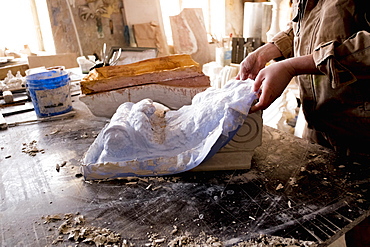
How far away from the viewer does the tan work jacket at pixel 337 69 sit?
1.17 meters

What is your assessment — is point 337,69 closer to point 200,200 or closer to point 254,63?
point 254,63

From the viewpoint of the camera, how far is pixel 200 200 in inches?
45.1

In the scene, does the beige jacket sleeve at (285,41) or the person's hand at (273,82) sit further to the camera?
the beige jacket sleeve at (285,41)

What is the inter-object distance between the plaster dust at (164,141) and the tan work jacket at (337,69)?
367mm

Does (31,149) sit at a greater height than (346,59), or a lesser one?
lesser

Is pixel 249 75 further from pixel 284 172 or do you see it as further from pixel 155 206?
pixel 155 206

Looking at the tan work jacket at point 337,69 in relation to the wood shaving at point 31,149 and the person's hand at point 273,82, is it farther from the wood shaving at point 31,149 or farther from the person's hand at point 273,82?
the wood shaving at point 31,149

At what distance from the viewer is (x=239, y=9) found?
635 centimetres

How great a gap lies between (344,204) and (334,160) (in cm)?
34

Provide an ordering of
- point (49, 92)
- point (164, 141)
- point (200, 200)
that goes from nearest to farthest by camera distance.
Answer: point (200, 200)
point (164, 141)
point (49, 92)

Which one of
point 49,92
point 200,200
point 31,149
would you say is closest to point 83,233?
point 200,200

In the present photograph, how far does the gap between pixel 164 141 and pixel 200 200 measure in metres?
0.35

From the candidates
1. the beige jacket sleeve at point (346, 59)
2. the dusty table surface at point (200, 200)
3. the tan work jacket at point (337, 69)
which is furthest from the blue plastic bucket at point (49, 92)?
the beige jacket sleeve at point (346, 59)

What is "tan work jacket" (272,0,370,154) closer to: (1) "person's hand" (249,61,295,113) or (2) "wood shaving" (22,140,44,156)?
(1) "person's hand" (249,61,295,113)
